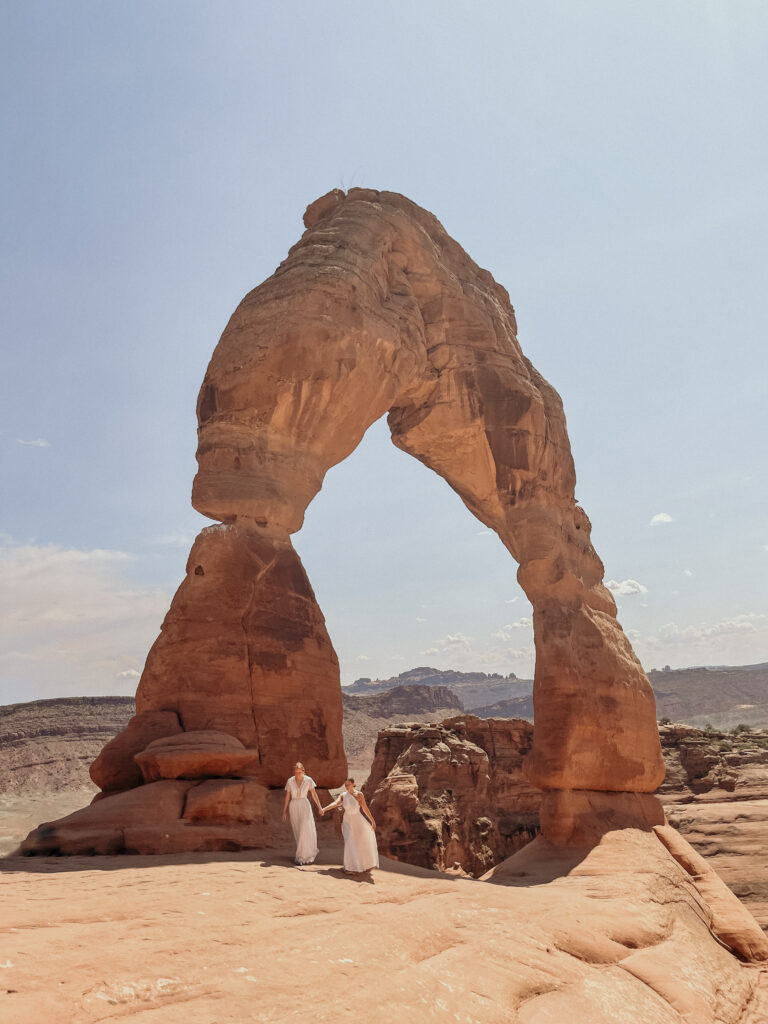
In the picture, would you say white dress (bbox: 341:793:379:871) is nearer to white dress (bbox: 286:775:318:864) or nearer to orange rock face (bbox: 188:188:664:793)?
white dress (bbox: 286:775:318:864)

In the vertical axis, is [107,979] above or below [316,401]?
below

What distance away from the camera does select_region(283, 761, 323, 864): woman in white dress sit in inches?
297

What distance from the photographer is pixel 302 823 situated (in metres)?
7.67

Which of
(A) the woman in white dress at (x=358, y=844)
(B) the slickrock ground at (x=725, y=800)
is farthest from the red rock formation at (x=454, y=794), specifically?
(A) the woman in white dress at (x=358, y=844)

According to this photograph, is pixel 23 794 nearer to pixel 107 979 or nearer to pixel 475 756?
pixel 475 756

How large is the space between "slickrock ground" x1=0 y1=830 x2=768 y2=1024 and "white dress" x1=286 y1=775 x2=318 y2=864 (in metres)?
0.27

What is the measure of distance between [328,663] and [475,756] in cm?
1637

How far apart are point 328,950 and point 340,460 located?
8345mm

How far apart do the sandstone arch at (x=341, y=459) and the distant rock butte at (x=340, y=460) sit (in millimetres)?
28

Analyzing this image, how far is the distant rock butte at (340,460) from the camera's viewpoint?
31.7 feet

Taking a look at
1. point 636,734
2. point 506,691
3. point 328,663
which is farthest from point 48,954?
point 506,691

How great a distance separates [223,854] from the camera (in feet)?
24.1

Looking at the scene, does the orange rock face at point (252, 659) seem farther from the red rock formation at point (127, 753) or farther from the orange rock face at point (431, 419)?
the orange rock face at point (431, 419)

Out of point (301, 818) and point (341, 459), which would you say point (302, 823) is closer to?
point (301, 818)
